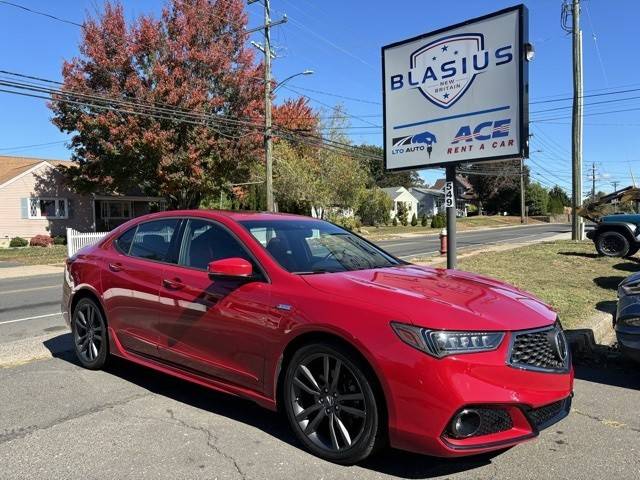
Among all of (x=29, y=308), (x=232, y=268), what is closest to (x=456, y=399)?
(x=232, y=268)

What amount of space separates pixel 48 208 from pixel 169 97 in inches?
483

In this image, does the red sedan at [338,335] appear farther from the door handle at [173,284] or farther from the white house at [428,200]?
the white house at [428,200]

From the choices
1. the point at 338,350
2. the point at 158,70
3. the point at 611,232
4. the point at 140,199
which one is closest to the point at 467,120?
the point at 338,350

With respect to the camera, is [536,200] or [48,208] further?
[536,200]

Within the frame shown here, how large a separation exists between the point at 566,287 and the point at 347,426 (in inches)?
328

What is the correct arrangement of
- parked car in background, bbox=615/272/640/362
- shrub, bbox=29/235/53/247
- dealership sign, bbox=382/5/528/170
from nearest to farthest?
parked car in background, bbox=615/272/640/362 → dealership sign, bbox=382/5/528/170 → shrub, bbox=29/235/53/247

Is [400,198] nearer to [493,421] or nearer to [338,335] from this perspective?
[338,335]

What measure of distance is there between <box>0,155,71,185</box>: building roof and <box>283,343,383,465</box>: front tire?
34.8m

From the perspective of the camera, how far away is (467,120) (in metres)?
9.25

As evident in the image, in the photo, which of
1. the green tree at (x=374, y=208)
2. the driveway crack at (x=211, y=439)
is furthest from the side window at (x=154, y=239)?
the green tree at (x=374, y=208)

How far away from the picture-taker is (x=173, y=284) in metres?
4.75

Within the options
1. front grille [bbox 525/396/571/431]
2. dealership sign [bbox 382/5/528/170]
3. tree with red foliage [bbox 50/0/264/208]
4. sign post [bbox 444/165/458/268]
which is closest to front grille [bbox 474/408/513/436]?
front grille [bbox 525/396/571/431]

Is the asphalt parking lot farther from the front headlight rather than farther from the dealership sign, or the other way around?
the dealership sign

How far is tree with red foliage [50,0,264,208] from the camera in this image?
29.2 m
